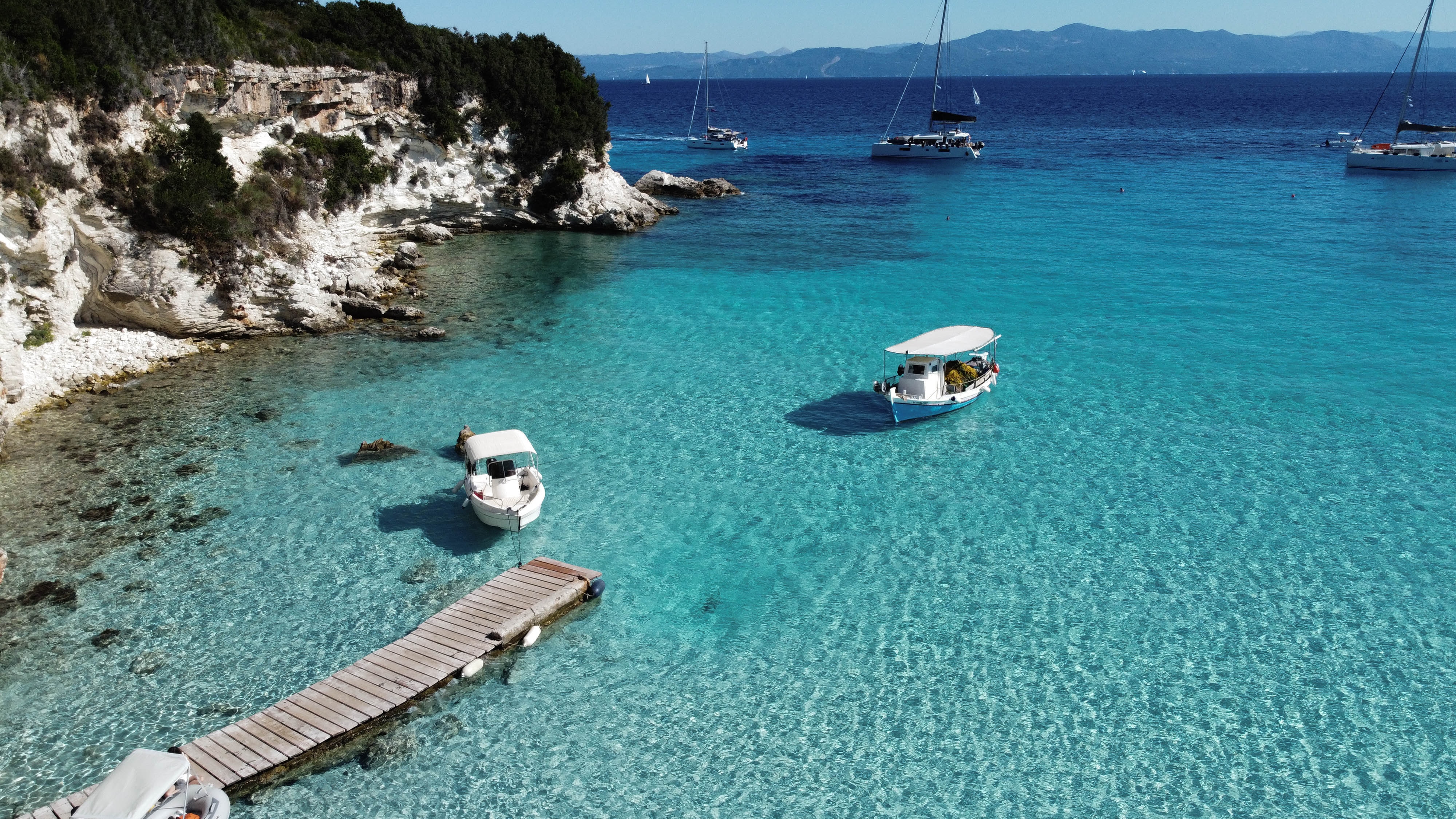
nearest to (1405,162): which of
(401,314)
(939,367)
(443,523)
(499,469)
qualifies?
(939,367)

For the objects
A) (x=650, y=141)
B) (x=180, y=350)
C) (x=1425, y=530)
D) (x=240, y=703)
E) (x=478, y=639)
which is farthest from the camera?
(x=650, y=141)

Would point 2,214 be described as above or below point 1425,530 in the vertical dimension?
above

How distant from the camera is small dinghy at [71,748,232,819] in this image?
12.3 metres

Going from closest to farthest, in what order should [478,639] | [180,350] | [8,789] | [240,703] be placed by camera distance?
1. [8,789]
2. [240,703]
3. [478,639]
4. [180,350]

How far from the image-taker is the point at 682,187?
6838 cm

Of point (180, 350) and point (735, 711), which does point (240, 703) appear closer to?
point (735, 711)

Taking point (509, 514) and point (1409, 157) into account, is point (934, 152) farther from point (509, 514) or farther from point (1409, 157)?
point (509, 514)

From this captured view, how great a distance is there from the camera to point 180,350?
3158 centimetres

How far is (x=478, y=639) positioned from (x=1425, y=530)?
72.2 feet

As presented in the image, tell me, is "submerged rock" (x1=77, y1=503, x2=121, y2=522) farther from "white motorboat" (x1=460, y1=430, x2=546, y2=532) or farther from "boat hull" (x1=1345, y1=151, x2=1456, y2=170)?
"boat hull" (x1=1345, y1=151, x2=1456, y2=170)

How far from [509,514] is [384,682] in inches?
217

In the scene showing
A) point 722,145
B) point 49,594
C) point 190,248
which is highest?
point 190,248

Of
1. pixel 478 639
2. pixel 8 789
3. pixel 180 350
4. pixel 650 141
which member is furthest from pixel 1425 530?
pixel 650 141

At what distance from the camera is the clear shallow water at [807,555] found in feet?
49.5
